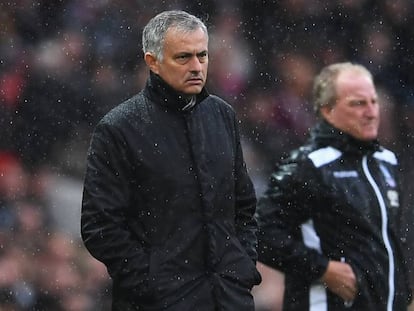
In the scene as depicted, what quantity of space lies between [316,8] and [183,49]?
5.03 m

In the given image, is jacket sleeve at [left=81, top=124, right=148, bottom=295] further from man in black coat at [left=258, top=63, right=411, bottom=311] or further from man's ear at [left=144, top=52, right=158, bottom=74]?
man in black coat at [left=258, top=63, right=411, bottom=311]

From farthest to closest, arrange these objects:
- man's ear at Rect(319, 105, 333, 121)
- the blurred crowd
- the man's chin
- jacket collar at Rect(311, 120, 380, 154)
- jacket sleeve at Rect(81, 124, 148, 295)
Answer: the blurred crowd < man's ear at Rect(319, 105, 333, 121) < jacket collar at Rect(311, 120, 380, 154) < the man's chin < jacket sleeve at Rect(81, 124, 148, 295)

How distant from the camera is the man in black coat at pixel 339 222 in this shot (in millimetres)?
6293

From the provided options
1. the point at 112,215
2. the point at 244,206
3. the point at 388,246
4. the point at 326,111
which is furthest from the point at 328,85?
the point at 112,215

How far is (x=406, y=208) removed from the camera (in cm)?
927

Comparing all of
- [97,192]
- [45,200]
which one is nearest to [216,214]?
[97,192]

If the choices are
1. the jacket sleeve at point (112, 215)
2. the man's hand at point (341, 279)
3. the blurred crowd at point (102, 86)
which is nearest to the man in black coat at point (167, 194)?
the jacket sleeve at point (112, 215)

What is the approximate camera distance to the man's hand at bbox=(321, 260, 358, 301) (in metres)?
6.30

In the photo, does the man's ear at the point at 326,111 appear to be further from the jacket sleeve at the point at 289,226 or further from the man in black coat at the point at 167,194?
the man in black coat at the point at 167,194

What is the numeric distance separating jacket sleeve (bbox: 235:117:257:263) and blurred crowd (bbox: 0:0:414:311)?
9.85 ft

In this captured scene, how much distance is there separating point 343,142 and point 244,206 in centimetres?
124

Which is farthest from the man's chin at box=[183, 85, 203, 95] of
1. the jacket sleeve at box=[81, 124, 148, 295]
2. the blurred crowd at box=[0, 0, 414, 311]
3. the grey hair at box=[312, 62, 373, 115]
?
the blurred crowd at box=[0, 0, 414, 311]

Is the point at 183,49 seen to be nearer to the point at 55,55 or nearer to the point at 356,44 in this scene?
the point at 55,55

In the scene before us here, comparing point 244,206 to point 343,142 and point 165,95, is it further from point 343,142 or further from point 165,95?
point 343,142
